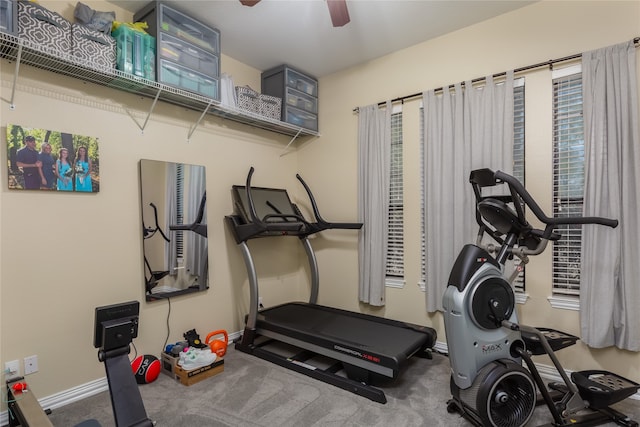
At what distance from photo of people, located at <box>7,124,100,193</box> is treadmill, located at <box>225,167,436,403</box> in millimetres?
1241

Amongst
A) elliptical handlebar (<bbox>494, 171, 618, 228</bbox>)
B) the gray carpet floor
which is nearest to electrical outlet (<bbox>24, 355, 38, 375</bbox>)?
the gray carpet floor

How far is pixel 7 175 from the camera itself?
82.0 inches

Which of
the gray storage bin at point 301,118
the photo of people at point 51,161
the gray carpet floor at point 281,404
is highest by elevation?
the gray storage bin at point 301,118

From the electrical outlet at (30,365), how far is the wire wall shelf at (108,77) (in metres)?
1.78

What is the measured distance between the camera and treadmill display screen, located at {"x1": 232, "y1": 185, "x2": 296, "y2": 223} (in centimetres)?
338

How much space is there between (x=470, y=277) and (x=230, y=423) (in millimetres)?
1700

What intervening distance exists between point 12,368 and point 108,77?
200 centimetres

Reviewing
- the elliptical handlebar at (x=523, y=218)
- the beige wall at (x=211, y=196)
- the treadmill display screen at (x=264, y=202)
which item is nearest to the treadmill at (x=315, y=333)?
the treadmill display screen at (x=264, y=202)

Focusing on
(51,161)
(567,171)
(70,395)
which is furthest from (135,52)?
(567,171)

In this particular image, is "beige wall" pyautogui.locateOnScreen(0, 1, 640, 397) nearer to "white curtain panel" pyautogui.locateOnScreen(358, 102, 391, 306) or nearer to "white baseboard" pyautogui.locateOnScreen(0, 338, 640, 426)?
"white baseboard" pyautogui.locateOnScreen(0, 338, 640, 426)

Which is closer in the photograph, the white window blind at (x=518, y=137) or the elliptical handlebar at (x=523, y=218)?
the elliptical handlebar at (x=523, y=218)

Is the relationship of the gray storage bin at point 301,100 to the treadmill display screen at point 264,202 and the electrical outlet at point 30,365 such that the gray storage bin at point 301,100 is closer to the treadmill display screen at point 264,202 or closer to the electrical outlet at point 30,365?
the treadmill display screen at point 264,202

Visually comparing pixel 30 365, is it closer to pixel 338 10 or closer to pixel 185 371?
pixel 185 371

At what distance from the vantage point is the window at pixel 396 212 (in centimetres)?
337
